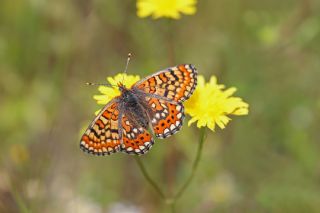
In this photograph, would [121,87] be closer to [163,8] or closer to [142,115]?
[142,115]

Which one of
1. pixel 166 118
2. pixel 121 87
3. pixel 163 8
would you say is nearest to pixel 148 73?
pixel 163 8

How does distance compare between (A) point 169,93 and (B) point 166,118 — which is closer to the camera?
(B) point 166,118
